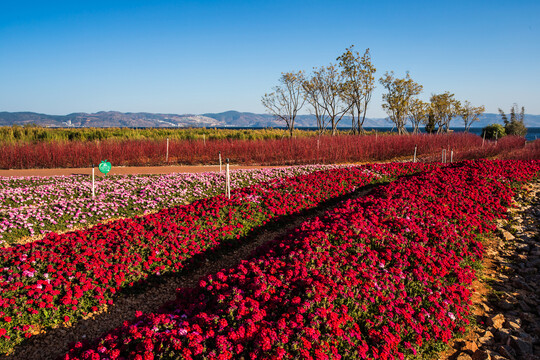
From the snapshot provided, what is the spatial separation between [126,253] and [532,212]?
895 cm

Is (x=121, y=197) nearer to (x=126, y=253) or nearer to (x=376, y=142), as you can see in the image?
(x=126, y=253)

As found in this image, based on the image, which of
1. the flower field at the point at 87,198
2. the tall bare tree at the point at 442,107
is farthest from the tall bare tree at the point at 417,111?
the flower field at the point at 87,198

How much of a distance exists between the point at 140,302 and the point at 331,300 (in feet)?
9.60

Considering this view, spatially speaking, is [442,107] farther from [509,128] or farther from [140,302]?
[140,302]

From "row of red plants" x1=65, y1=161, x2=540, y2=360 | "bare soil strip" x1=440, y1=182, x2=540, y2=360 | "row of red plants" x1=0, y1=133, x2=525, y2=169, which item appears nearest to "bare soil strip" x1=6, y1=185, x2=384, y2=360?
"row of red plants" x1=65, y1=161, x2=540, y2=360

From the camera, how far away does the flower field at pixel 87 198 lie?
7914 millimetres

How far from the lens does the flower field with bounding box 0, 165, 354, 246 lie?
7.91 m

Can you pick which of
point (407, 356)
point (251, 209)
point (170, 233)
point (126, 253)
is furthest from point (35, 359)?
point (251, 209)

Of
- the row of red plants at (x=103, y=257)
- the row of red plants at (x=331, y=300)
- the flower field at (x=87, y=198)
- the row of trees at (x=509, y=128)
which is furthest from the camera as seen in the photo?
the row of trees at (x=509, y=128)

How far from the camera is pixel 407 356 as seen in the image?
153 inches

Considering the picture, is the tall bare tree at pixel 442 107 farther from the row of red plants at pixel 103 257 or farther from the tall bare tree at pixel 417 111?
the row of red plants at pixel 103 257

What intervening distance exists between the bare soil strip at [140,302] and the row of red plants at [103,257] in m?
0.13

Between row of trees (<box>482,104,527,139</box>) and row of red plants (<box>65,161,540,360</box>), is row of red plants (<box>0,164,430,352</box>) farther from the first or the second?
row of trees (<box>482,104,527,139</box>)

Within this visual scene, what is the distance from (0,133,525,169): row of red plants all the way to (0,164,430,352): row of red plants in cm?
1111
